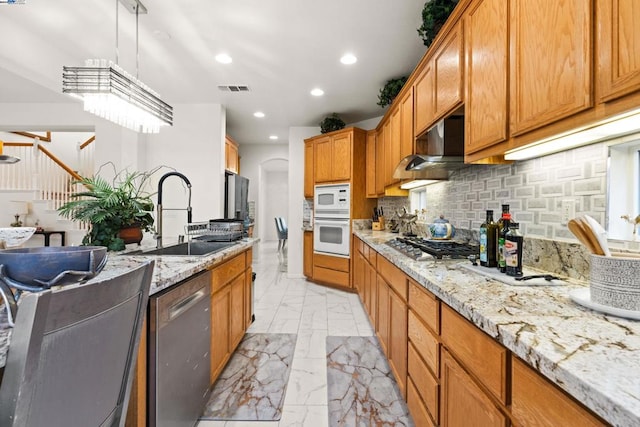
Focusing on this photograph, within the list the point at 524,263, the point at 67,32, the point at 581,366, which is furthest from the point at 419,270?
the point at 67,32

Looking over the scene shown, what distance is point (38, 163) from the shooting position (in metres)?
5.39

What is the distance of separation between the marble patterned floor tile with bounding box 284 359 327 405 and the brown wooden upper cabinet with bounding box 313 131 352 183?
8.88ft

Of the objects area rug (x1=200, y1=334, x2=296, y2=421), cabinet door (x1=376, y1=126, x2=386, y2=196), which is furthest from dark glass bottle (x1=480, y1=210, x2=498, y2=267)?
cabinet door (x1=376, y1=126, x2=386, y2=196)

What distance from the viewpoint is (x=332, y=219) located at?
14.3 ft

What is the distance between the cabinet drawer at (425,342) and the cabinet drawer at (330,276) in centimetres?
263

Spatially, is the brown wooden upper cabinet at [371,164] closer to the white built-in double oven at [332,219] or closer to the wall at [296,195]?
the white built-in double oven at [332,219]

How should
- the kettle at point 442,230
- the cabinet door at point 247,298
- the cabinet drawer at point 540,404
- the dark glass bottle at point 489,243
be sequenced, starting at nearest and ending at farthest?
the cabinet drawer at point 540,404 → the dark glass bottle at point 489,243 → the kettle at point 442,230 → the cabinet door at point 247,298

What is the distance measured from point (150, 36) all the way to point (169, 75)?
2.52 ft

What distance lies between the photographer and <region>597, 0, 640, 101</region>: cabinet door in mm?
734

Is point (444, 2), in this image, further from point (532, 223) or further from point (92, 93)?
point (92, 93)

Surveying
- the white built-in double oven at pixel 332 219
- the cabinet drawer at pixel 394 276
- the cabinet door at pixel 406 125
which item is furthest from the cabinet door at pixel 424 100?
the white built-in double oven at pixel 332 219

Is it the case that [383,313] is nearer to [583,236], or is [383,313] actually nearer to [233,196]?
[583,236]

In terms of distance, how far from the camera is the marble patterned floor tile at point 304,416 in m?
1.56

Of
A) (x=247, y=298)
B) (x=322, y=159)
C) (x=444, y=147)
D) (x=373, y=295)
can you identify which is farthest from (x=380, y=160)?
(x=247, y=298)
